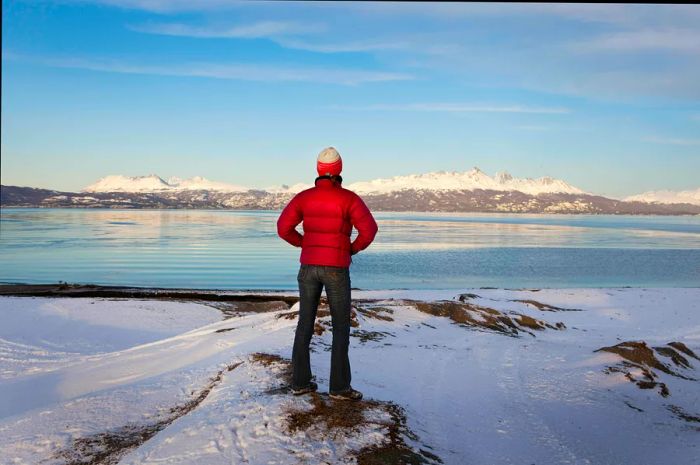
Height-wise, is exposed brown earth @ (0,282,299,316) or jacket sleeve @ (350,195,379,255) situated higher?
jacket sleeve @ (350,195,379,255)

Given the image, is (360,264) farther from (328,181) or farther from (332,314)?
(328,181)

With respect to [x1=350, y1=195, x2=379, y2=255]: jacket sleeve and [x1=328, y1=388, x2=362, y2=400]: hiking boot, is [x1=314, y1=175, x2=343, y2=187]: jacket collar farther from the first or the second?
[x1=328, y1=388, x2=362, y2=400]: hiking boot

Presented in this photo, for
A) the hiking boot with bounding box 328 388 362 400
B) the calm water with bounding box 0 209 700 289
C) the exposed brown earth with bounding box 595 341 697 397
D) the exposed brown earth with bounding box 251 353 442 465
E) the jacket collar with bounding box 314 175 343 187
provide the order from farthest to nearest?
the calm water with bounding box 0 209 700 289, the exposed brown earth with bounding box 595 341 697 397, the hiking boot with bounding box 328 388 362 400, the jacket collar with bounding box 314 175 343 187, the exposed brown earth with bounding box 251 353 442 465

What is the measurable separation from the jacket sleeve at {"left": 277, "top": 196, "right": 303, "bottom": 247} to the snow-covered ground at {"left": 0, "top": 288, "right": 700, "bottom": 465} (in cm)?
216

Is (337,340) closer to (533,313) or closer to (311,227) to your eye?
(311,227)

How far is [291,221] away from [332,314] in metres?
1.32

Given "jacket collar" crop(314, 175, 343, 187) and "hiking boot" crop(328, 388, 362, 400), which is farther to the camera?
"hiking boot" crop(328, 388, 362, 400)

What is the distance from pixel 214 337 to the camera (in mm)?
14836

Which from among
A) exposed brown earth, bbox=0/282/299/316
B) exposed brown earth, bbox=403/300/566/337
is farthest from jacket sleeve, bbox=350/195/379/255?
exposed brown earth, bbox=0/282/299/316

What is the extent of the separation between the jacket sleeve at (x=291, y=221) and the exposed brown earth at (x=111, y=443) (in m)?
3.24

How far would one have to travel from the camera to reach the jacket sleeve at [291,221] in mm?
Result: 7617

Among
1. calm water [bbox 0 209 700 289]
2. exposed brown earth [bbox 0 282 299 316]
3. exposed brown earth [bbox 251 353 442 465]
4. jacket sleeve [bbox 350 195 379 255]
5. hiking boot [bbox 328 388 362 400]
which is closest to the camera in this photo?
exposed brown earth [bbox 251 353 442 465]

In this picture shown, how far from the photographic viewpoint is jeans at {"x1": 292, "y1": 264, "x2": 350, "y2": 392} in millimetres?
7629

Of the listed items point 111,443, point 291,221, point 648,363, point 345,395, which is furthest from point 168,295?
point 291,221
